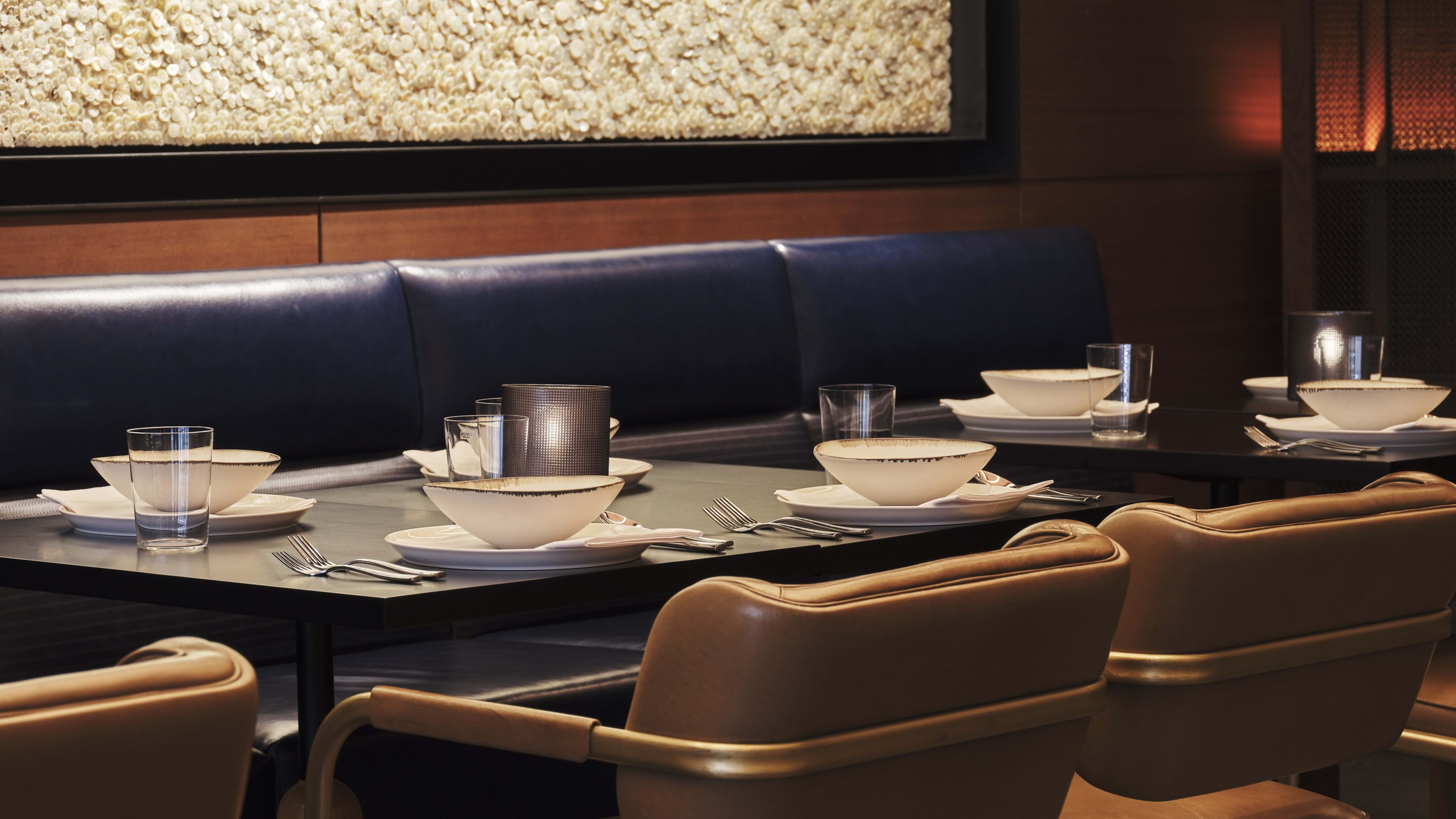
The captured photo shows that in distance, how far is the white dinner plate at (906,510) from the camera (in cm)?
206

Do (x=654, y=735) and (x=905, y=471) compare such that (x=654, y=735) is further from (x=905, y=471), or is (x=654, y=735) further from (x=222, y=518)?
(x=222, y=518)

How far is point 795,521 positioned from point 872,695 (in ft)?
2.24

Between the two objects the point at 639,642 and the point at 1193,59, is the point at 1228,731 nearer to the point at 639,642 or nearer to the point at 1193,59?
the point at 639,642

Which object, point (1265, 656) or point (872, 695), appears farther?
point (1265, 656)

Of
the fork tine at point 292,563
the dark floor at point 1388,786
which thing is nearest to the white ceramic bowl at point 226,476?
the fork tine at point 292,563

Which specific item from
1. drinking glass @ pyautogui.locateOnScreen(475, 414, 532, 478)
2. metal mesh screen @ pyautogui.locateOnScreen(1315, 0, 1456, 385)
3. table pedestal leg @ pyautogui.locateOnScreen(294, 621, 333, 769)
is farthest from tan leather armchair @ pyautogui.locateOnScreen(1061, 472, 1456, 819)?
metal mesh screen @ pyautogui.locateOnScreen(1315, 0, 1456, 385)

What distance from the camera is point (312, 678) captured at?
6.63 feet

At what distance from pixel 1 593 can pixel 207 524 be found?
0.75 metres

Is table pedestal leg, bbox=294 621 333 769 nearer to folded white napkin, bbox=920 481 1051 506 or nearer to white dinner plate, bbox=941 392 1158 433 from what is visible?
folded white napkin, bbox=920 481 1051 506

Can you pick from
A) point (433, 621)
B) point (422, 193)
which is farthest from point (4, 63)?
point (433, 621)

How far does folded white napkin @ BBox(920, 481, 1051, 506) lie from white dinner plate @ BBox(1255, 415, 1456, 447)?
730mm

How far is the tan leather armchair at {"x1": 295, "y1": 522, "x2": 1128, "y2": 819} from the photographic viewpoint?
51.6 inches

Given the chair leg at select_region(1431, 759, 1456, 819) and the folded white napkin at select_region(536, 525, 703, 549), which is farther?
the chair leg at select_region(1431, 759, 1456, 819)

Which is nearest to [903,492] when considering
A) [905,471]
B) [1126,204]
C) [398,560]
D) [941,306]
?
[905,471]
